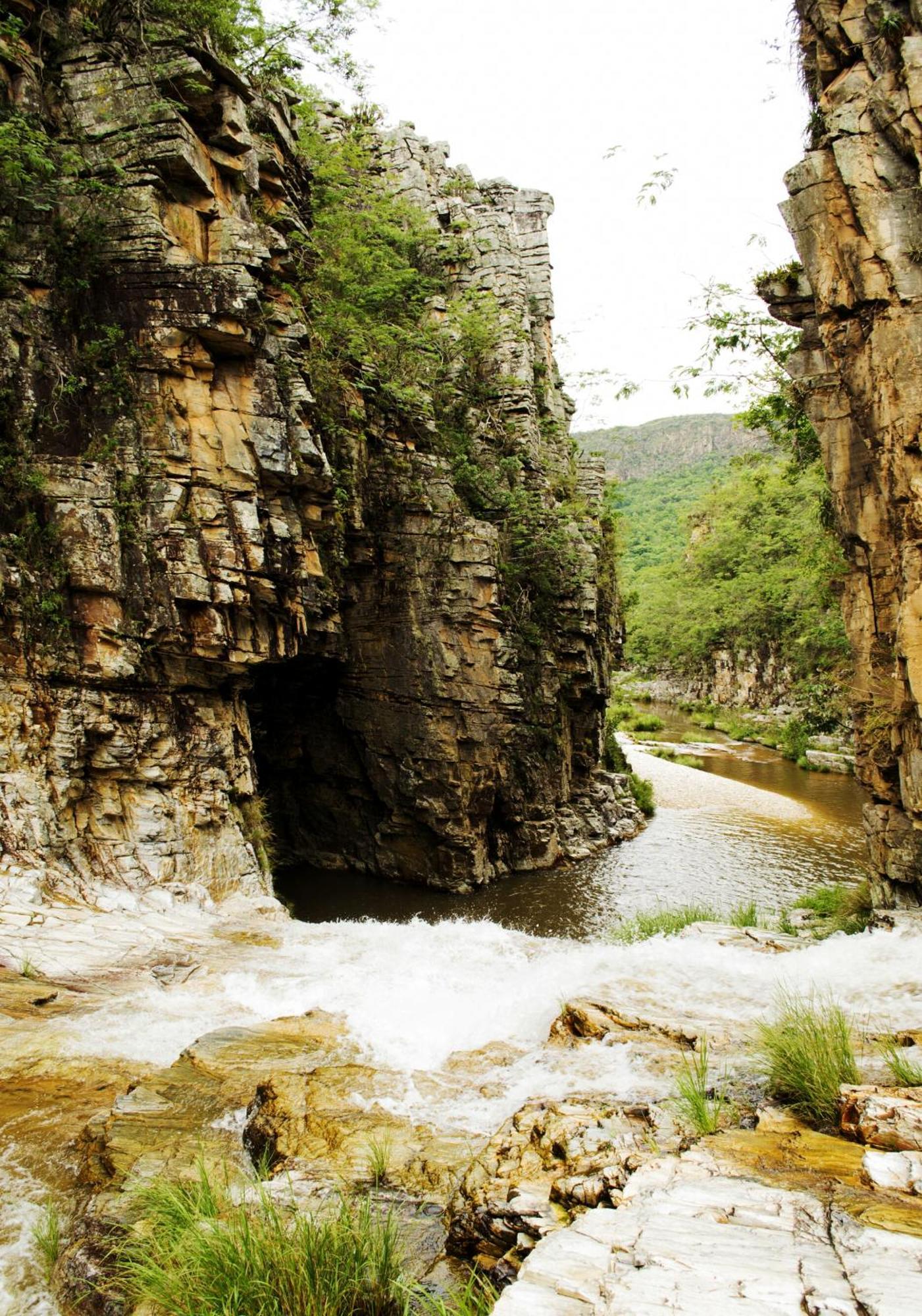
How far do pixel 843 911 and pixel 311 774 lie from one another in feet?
43.5

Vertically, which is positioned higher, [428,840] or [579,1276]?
[579,1276]

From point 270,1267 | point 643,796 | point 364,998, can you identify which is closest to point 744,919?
point 364,998

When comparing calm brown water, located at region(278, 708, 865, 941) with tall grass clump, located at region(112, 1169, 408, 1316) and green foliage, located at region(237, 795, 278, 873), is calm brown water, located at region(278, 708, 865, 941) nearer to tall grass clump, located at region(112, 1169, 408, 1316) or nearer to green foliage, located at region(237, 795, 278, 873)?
green foliage, located at region(237, 795, 278, 873)

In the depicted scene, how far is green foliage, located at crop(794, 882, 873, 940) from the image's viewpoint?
1066 centimetres

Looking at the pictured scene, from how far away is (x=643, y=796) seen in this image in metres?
25.9

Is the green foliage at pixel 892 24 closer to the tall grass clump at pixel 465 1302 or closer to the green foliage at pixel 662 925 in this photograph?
the green foliage at pixel 662 925

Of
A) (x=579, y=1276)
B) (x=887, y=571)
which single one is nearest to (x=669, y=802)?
(x=887, y=571)

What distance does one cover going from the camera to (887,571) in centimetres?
990

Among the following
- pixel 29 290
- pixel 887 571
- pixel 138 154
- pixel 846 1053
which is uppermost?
pixel 138 154

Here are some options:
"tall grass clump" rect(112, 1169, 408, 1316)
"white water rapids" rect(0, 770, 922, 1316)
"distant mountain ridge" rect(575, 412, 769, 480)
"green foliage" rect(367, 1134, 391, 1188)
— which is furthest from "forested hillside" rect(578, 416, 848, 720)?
"distant mountain ridge" rect(575, 412, 769, 480)

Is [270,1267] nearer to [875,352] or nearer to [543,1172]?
[543,1172]

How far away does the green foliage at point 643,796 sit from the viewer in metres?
25.5

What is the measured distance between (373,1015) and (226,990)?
1974mm

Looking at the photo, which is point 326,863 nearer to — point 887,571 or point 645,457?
point 887,571
